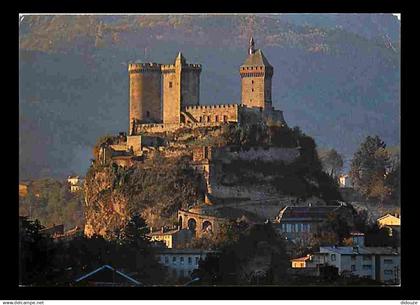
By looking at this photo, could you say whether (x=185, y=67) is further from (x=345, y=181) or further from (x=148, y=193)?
(x=345, y=181)

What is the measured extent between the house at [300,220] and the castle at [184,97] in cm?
212

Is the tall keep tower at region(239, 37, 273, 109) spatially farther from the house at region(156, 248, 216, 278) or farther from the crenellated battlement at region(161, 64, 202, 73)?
the house at region(156, 248, 216, 278)

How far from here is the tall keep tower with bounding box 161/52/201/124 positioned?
142 ft

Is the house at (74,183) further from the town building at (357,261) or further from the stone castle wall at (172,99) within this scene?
the town building at (357,261)

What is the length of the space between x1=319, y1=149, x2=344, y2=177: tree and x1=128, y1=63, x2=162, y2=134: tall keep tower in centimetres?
510

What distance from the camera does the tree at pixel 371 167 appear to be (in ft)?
160

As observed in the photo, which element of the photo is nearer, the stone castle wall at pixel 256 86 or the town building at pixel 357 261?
the town building at pixel 357 261

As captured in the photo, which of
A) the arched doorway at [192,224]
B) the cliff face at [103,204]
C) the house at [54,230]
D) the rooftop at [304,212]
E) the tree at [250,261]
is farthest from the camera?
the cliff face at [103,204]

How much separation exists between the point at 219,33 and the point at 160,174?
5.58 meters

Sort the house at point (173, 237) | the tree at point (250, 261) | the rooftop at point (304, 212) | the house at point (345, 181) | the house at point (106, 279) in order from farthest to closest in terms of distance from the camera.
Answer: the house at point (345, 181)
the rooftop at point (304, 212)
the house at point (173, 237)
the tree at point (250, 261)
the house at point (106, 279)

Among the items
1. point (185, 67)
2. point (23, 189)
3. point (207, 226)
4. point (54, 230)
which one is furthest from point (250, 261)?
point (23, 189)

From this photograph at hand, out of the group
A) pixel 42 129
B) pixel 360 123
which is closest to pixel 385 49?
pixel 360 123

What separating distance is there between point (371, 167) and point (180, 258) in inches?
463

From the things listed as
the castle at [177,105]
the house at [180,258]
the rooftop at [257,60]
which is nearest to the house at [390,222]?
the castle at [177,105]
